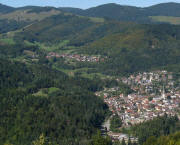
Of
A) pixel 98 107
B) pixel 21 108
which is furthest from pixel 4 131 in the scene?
pixel 98 107

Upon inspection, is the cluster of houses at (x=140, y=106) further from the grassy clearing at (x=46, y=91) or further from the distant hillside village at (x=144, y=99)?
the grassy clearing at (x=46, y=91)

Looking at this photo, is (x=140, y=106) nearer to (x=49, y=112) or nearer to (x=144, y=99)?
(x=144, y=99)

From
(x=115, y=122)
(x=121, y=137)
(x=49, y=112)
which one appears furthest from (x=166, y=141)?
(x=49, y=112)

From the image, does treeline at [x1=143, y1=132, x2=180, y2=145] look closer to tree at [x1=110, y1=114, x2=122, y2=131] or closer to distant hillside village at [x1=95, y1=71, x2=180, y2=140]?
distant hillside village at [x1=95, y1=71, x2=180, y2=140]

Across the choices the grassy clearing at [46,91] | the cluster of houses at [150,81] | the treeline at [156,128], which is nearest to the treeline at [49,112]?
the grassy clearing at [46,91]

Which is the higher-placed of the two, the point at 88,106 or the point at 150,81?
the point at 150,81

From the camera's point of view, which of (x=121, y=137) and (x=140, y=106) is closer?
(x=121, y=137)
